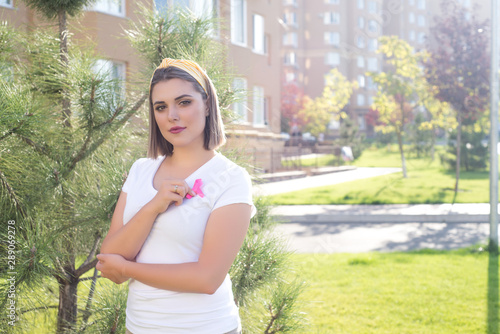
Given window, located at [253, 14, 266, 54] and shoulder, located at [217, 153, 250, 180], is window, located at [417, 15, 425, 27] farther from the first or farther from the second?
shoulder, located at [217, 153, 250, 180]

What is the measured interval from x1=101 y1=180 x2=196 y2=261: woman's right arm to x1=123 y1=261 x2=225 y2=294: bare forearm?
0.29ft

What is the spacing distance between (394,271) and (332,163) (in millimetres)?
22010

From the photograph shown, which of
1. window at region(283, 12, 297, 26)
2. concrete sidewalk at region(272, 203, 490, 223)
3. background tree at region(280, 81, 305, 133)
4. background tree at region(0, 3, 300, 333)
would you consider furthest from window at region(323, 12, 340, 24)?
background tree at region(0, 3, 300, 333)

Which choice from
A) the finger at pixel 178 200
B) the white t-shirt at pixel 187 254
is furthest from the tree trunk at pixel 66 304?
the finger at pixel 178 200

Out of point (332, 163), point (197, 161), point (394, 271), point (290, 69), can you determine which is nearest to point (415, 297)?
point (394, 271)

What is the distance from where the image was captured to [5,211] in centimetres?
223

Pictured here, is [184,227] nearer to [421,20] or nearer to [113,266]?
[113,266]

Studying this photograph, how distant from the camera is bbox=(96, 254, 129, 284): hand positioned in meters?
1.72

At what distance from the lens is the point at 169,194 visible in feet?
5.48

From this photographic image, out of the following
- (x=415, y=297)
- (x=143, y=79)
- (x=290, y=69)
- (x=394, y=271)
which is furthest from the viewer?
(x=290, y=69)

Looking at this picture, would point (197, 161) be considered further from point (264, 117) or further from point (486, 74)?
point (264, 117)

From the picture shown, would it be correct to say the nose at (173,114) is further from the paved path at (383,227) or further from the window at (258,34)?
the window at (258,34)

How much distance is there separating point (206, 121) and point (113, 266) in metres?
0.59

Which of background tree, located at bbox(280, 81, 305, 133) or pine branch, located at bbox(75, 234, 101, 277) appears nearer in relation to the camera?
pine branch, located at bbox(75, 234, 101, 277)
